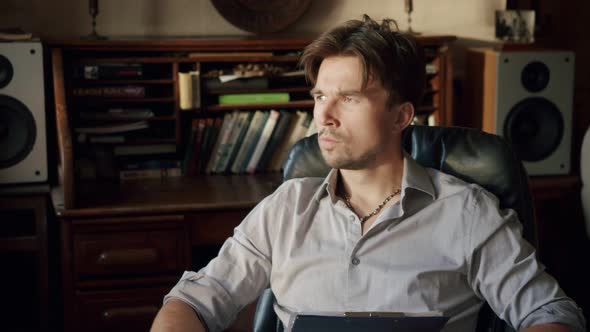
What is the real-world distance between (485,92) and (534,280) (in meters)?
1.57

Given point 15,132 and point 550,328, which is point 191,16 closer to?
point 15,132

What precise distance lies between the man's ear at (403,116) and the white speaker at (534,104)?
1.27 m

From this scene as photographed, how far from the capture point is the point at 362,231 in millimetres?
1688

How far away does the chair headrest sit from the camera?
173 centimetres

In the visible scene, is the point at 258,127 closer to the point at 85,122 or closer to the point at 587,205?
the point at 85,122

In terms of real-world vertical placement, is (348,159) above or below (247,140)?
above

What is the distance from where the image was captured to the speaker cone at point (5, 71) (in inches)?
103

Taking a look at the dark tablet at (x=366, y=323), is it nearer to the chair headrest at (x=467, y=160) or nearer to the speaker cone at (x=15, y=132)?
the chair headrest at (x=467, y=160)

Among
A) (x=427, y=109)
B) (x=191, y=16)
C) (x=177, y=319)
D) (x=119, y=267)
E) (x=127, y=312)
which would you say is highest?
(x=191, y=16)

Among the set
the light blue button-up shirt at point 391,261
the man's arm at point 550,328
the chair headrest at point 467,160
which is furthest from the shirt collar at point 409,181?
the man's arm at point 550,328

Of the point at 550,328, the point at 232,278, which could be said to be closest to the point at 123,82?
the point at 232,278

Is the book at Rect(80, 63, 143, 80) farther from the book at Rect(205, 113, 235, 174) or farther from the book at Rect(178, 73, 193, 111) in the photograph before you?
the book at Rect(205, 113, 235, 174)

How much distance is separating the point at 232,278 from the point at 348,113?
15.8 inches

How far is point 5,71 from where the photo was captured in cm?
262
